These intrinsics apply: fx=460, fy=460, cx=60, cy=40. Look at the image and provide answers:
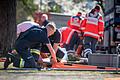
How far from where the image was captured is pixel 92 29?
562 inches

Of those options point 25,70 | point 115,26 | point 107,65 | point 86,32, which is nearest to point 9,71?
point 25,70

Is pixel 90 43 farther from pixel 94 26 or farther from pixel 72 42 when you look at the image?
pixel 72 42

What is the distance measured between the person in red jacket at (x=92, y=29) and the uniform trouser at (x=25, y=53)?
387 centimetres

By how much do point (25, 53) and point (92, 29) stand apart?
4.69 meters

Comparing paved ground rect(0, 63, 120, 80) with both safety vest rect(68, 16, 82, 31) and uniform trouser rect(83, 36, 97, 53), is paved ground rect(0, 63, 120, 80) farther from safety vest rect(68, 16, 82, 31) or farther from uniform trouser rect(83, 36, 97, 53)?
safety vest rect(68, 16, 82, 31)

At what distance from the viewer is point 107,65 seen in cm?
1099

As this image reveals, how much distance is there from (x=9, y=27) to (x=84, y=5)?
37051mm

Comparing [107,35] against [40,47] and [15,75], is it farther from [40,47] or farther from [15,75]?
[15,75]

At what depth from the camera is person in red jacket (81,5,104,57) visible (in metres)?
13.9

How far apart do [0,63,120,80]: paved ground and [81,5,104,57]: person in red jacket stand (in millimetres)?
4664

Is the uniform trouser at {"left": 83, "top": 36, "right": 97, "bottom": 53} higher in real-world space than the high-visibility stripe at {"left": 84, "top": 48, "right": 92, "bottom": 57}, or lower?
higher

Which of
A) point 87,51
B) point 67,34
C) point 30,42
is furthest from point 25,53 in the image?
point 67,34

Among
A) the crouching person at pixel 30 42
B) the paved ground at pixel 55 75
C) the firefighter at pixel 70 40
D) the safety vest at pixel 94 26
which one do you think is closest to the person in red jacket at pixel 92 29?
the safety vest at pixel 94 26

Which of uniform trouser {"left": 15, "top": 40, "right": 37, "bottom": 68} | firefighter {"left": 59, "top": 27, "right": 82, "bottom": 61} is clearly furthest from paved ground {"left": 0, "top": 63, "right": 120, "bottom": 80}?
firefighter {"left": 59, "top": 27, "right": 82, "bottom": 61}
